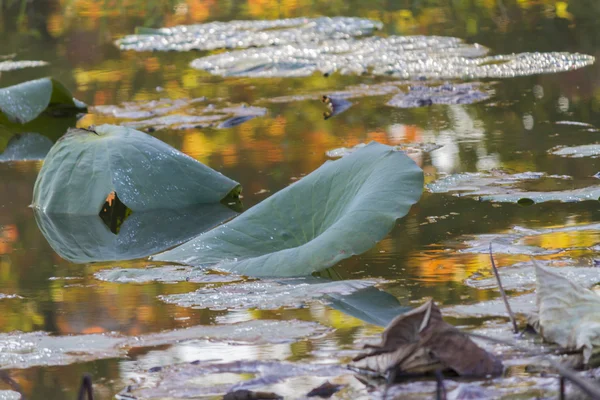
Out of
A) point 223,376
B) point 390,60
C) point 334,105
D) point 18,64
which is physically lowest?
point 223,376

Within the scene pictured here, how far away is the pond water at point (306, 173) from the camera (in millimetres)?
1500

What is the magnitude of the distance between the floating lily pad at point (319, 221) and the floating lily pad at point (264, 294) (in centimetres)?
4

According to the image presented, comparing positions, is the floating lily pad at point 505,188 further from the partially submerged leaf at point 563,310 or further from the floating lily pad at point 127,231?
the partially submerged leaf at point 563,310

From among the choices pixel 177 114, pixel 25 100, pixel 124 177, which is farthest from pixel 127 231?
pixel 25 100

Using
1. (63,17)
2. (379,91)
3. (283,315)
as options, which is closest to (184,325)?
(283,315)

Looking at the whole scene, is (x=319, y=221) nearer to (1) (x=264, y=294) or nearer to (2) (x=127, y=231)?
(1) (x=264, y=294)

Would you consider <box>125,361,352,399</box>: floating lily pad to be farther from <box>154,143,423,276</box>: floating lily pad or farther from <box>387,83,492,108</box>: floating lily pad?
<box>387,83,492,108</box>: floating lily pad

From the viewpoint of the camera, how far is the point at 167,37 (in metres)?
5.75

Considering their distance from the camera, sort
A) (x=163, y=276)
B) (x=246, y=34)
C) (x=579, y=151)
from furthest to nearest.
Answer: (x=246, y=34) → (x=579, y=151) → (x=163, y=276)

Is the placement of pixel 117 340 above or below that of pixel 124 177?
below

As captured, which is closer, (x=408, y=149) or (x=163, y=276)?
(x=163, y=276)

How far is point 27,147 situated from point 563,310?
235 centimetres

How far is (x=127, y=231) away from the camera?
2367mm

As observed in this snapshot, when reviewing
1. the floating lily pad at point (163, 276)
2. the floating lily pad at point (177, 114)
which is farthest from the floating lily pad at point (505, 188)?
the floating lily pad at point (177, 114)
